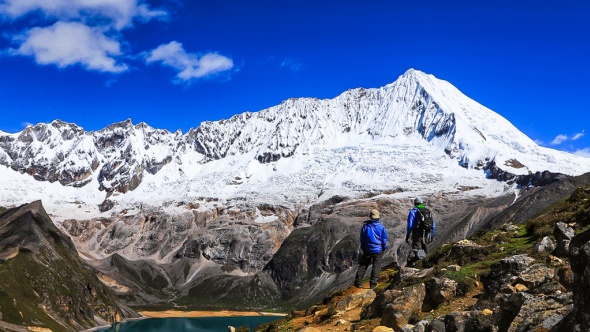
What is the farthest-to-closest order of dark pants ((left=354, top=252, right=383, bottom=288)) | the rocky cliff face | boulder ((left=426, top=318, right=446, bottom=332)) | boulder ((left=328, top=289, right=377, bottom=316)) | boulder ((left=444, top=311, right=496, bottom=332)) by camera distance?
dark pants ((left=354, top=252, right=383, bottom=288)), boulder ((left=328, top=289, right=377, bottom=316)), boulder ((left=426, top=318, right=446, bottom=332)), boulder ((left=444, top=311, right=496, bottom=332)), the rocky cliff face

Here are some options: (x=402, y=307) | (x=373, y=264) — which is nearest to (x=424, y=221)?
(x=373, y=264)

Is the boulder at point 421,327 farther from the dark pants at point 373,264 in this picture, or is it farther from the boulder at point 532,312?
the dark pants at point 373,264

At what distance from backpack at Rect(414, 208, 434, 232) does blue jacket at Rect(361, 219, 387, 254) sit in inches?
129

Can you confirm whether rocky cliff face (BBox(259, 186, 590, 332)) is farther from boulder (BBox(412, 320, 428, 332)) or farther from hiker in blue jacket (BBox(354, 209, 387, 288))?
hiker in blue jacket (BBox(354, 209, 387, 288))

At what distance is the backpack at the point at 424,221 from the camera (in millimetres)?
26297

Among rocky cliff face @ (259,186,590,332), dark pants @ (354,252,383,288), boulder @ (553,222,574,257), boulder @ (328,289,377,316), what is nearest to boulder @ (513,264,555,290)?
rocky cliff face @ (259,186,590,332)

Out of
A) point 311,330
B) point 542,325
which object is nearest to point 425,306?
point 311,330

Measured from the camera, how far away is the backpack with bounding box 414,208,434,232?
26297 mm

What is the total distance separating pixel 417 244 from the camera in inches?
1085

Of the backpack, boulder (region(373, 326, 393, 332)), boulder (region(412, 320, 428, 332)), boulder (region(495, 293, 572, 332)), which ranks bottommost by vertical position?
boulder (region(373, 326, 393, 332))

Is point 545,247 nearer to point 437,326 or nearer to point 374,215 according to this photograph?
point 374,215

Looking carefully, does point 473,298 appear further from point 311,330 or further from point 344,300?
point 344,300

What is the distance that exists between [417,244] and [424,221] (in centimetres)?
177

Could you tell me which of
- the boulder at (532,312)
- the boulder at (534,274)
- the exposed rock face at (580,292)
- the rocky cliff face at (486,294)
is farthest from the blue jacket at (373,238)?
the exposed rock face at (580,292)
